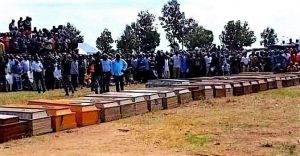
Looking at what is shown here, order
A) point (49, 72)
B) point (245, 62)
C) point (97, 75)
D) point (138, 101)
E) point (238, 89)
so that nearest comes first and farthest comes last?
point (138, 101) → point (238, 89) → point (97, 75) → point (49, 72) → point (245, 62)

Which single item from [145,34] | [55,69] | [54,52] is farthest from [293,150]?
[145,34]

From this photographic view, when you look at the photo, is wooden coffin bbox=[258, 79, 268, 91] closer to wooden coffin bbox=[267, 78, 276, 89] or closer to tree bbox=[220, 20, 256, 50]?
wooden coffin bbox=[267, 78, 276, 89]

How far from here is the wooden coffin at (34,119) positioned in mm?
12797

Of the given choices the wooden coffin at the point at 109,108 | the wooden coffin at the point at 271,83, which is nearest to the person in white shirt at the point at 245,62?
the wooden coffin at the point at 271,83

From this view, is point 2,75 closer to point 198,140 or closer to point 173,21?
point 198,140

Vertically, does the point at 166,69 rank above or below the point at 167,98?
above

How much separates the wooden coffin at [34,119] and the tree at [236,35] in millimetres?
56028

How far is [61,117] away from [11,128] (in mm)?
1612

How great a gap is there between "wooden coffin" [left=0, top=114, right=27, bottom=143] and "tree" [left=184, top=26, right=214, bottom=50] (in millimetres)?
50438

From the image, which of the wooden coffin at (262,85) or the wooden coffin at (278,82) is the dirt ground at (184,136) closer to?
the wooden coffin at (262,85)

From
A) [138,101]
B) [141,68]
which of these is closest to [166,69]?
[141,68]

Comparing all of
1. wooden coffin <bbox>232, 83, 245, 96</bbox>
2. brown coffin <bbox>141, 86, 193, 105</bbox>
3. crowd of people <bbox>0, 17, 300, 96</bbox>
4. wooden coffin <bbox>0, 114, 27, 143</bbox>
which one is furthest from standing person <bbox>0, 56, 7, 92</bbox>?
wooden coffin <bbox>0, 114, 27, 143</bbox>

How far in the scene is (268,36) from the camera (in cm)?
7900

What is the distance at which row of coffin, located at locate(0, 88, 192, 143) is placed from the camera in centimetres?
1263
